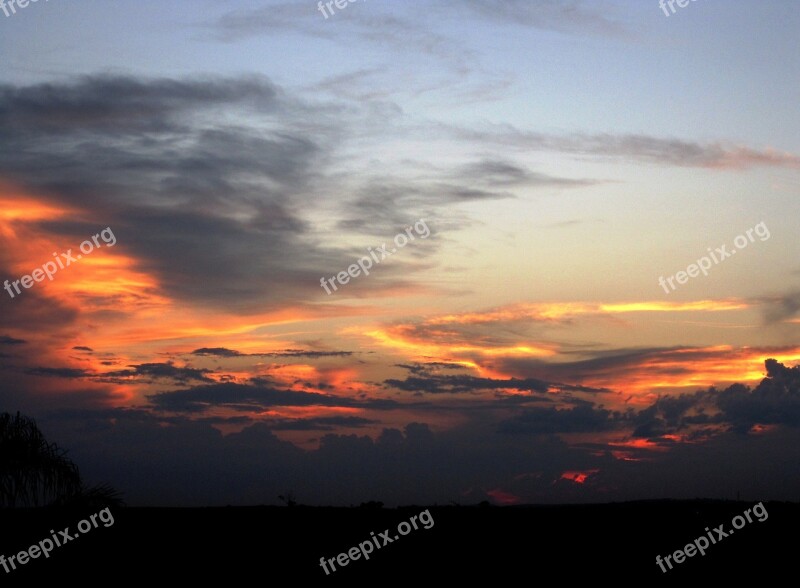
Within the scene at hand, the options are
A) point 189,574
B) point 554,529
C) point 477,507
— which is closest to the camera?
point 189,574

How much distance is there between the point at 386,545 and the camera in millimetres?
14312

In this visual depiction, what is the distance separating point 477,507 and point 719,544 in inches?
157

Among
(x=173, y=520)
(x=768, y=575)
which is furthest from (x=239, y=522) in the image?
(x=768, y=575)

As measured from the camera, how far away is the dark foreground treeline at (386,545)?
13352mm

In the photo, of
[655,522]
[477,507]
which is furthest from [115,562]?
[655,522]

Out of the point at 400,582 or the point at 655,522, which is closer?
the point at 400,582

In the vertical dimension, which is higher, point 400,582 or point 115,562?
point 115,562

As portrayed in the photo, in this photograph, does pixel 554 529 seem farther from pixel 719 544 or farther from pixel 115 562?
pixel 115 562

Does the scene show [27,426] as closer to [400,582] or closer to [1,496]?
[1,496]

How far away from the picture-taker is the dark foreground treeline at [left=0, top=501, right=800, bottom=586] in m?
13.4

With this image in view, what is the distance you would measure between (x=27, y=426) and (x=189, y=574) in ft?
14.9

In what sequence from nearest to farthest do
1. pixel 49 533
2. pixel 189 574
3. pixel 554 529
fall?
1. pixel 189 574
2. pixel 49 533
3. pixel 554 529

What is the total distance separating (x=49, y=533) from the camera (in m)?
14.0

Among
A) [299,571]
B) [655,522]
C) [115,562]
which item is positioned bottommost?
[655,522]
